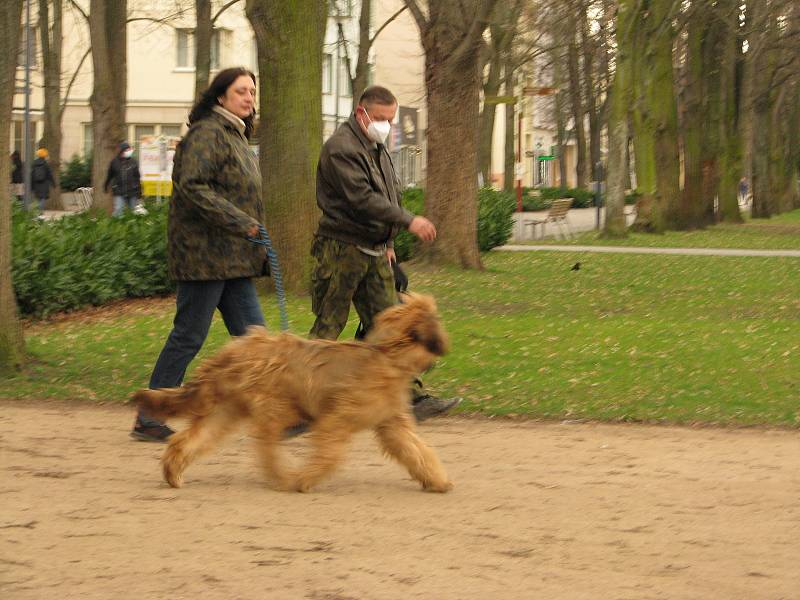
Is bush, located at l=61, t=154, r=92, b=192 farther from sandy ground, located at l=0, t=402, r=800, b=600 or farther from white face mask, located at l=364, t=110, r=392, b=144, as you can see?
white face mask, located at l=364, t=110, r=392, b=144

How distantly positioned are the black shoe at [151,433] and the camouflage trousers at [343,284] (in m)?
1.03

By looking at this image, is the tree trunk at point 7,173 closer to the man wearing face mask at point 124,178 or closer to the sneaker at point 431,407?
the sneaker at point 431,407

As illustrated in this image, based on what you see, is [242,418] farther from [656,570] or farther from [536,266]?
[536,266]

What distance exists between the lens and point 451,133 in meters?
18.8

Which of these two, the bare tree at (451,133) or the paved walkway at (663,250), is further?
the paved walkway at (663,250)

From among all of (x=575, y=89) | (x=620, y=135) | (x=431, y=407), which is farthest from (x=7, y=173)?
(x=575, y=89)

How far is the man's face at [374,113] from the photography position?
7.58 meters

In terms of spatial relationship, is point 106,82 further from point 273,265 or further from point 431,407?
point 273,265

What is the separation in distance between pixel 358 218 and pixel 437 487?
2.00 m

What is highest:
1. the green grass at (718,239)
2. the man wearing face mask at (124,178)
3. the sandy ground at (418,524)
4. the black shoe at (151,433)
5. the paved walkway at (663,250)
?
the man wearing face mask at (124,178)

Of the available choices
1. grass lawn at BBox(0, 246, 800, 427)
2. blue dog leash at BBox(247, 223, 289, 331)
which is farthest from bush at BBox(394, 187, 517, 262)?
blue dog leash at BBox(247, 223, 289, 331)

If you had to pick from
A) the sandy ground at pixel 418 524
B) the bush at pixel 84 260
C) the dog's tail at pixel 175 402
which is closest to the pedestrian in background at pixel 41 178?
the bush at pixel 84 260

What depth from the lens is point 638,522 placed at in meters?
5.75

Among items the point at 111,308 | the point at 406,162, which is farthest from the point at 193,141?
the point at 406,162
